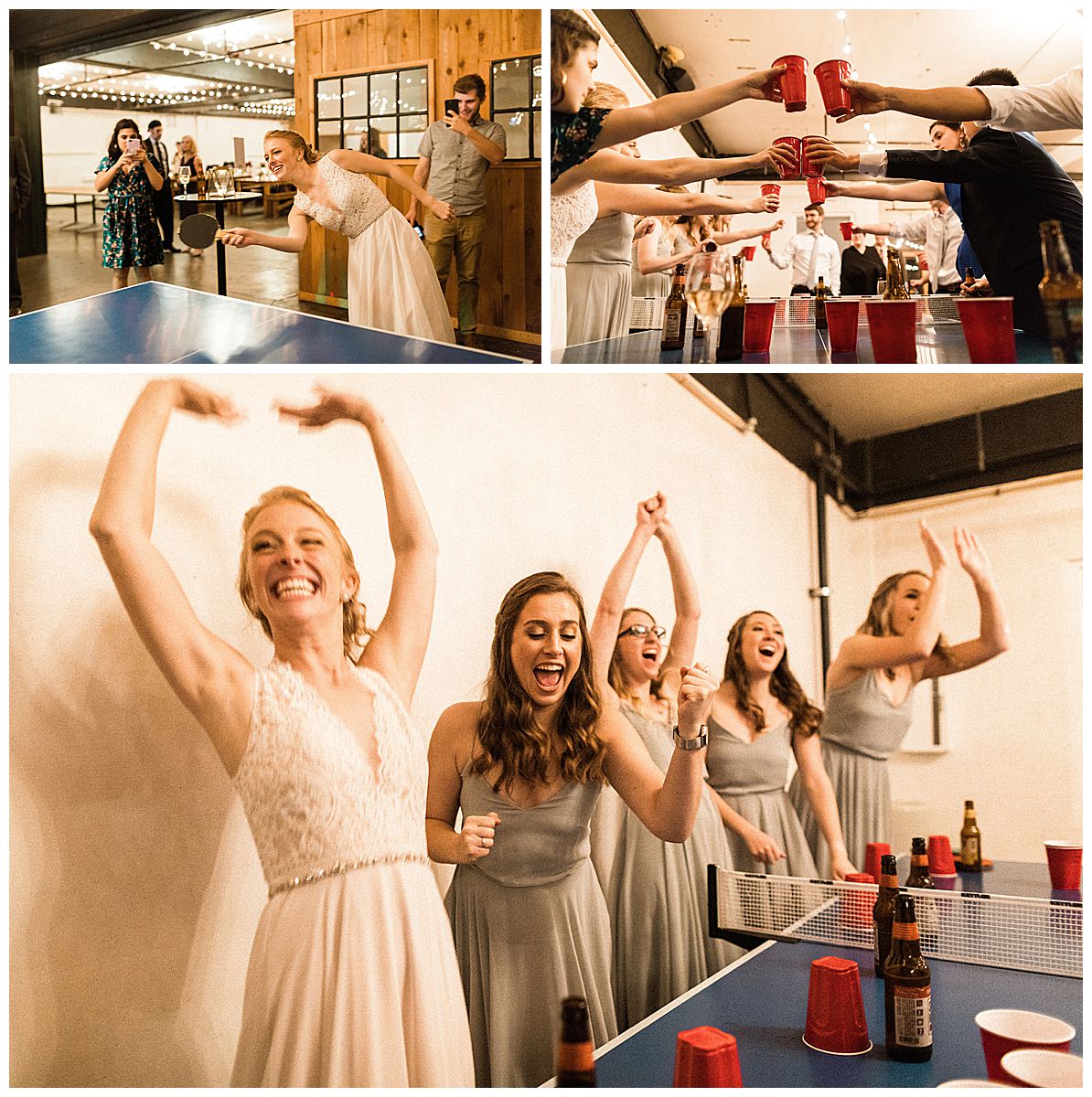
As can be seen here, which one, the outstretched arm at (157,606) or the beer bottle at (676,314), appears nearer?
the outstretched arm at (157,606)

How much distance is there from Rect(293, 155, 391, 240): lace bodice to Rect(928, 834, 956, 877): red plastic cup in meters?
1.71

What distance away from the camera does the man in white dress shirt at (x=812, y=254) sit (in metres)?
1.89

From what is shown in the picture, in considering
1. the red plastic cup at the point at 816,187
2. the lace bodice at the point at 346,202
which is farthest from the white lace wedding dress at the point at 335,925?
the red plastic cup at the point at 816,187

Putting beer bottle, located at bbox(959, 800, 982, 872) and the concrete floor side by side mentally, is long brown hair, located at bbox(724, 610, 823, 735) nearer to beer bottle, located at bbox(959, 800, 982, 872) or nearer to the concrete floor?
beer bottle, located at bbox(959, 800, 982, 872)

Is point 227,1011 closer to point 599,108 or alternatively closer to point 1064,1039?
point 1064,1039

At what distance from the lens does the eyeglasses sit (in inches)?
79.2

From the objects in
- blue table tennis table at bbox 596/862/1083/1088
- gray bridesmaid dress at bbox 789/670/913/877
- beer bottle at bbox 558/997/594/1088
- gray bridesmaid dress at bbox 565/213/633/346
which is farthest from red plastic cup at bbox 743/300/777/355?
beer bottle at bbox 558/997/594/1088

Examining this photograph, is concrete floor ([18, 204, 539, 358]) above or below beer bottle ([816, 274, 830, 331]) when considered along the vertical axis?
above

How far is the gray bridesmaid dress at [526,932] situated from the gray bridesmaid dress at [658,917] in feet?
0.16

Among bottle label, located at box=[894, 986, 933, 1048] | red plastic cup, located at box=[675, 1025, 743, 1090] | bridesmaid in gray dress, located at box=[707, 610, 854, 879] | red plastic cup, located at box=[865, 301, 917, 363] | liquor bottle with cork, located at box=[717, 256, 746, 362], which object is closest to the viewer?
red plastic cup, located at box=[675, 1025, 743, 1090]

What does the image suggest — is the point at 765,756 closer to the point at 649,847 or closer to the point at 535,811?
the point at 649,847

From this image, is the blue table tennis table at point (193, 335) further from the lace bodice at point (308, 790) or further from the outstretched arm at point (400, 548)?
the lace bodice at point (308, 790)

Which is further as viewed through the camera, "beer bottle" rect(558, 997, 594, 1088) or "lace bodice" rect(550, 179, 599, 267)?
"lace bodice" rect(550, 179, 599, 267)

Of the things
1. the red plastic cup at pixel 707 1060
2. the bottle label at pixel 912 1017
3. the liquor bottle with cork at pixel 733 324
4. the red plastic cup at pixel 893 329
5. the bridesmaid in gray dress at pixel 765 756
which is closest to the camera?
the red plastic cup at pixel 707 1060
